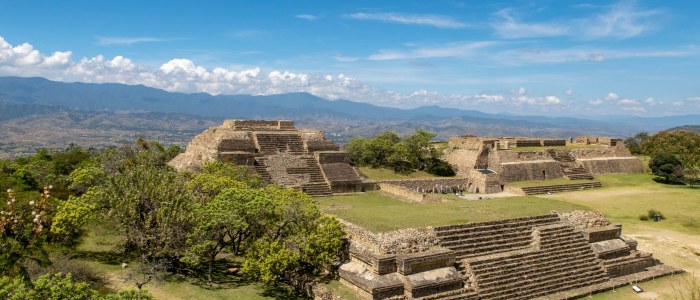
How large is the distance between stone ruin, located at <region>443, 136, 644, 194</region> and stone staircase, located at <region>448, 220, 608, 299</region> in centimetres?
1348

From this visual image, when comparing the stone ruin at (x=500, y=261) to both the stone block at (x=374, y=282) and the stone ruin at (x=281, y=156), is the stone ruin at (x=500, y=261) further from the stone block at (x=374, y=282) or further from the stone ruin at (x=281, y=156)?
the stone ruin at (x=281, y=156)

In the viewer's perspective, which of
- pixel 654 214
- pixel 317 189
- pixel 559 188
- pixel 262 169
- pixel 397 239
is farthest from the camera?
pixel 559 188

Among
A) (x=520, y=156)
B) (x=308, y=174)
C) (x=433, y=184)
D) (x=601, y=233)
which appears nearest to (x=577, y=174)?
(x=520, y=156)

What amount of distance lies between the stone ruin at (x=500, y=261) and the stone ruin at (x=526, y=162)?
1281cm

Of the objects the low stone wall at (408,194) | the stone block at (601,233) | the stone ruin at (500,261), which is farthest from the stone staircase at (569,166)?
the stone ruin at (500,261)

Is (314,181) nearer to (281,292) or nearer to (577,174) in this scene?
(281,292)

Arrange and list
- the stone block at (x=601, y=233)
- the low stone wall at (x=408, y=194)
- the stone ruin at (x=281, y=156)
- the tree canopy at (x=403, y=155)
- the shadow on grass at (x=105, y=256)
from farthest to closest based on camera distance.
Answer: the tree canopy at (x=403, y=155) → the stone ruin at (x=281, y=156) → the low stone wall at (x=408, y=194) → the stone block at (x=601, y=233) → the shadow on grass at (x=105, y=256)

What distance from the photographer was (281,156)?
93.0 feet

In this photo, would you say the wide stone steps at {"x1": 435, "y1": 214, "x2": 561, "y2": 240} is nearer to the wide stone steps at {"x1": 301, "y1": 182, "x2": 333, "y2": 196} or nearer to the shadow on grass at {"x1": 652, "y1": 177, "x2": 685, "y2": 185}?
the wide stone steps at {"x1": 301, "y1": 182, "x2": 333, "y2": 196}

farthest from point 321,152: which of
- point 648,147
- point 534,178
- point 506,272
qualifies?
point 648,147

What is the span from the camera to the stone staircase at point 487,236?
563 inches

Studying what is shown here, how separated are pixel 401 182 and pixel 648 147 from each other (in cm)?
2892

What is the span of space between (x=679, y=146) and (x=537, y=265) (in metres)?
33.4

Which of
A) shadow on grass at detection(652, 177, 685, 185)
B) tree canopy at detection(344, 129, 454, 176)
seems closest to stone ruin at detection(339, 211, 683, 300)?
tree canopy at detection(344, 129, 454, 176)
